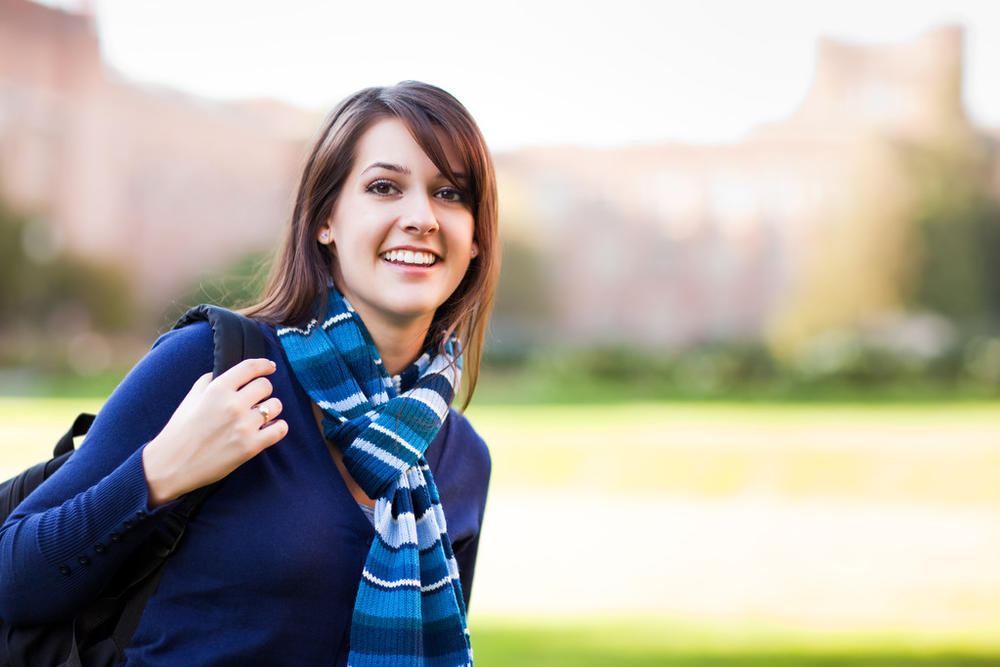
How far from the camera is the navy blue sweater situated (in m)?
1.31

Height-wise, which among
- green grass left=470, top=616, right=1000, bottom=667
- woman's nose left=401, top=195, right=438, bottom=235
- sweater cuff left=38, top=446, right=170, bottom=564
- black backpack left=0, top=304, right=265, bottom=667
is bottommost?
green grass left=470, top=616, right=1000, bottom=667

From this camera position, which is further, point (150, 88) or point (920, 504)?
point (150, 88)

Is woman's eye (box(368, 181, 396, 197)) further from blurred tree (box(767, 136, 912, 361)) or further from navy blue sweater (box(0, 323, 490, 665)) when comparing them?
blurred tree (box(767, 136, 912, 361))

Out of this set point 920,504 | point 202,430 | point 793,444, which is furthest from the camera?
point 793,444

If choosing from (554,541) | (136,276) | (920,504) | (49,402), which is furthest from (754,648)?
(136,276)

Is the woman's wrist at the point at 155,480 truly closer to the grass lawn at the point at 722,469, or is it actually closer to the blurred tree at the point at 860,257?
the grass lawn at the point at 722,469

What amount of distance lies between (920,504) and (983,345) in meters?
17.8

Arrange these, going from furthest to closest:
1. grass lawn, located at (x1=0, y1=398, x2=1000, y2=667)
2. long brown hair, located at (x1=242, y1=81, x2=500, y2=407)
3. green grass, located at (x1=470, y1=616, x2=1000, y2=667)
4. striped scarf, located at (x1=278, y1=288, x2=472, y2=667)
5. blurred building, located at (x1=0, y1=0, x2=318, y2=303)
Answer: blurred building, located at (x1=0, y1=0, x2=318, y2=303), grass lawn, located at (x1=0, y1=398, x2=1000, y2=667), green grass, located at (x1=470, y1=616, x2=1000, y2=667), long brown hair, located at (x1=242, y1=81, x2=500, y2=407), striped scarf, located at (x1=278, y1=288, x2=472, y2=667)

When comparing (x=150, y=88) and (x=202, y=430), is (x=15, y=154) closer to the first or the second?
(x=150, y=88)

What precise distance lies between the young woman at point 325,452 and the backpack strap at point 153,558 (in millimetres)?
18

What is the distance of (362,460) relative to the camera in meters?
1.47

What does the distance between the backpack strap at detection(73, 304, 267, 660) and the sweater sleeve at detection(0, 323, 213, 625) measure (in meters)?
0.03

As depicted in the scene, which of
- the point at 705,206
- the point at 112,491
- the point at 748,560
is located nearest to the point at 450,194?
the point at 112,491

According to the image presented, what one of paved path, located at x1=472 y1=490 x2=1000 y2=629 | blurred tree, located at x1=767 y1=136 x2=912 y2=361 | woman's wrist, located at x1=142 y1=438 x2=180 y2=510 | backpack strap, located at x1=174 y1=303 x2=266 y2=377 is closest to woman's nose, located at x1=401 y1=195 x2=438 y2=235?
backpack strap, located at x1=174 y1=303 x2=266 y2=377
